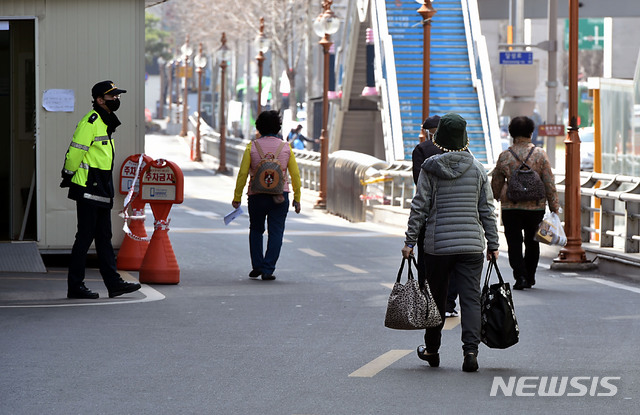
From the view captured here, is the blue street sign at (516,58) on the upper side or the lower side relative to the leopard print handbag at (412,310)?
upper

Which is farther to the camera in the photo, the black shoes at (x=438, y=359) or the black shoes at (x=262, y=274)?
the black shoes at (x=262, y=274)

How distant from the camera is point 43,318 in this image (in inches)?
424

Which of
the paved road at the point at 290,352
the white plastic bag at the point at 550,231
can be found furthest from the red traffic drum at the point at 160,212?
the white plastic bag at the point at 550,231

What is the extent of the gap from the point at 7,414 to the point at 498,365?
3.24 metres

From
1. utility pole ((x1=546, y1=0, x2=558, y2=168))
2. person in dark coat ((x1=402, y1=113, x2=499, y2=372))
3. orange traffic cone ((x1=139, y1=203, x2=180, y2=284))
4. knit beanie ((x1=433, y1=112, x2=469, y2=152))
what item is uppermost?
utility pole ((x1=546, y1=0, x2=558, y2=168))

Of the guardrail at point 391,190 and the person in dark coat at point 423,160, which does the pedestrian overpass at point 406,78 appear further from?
the person in dark coat at point 423,160

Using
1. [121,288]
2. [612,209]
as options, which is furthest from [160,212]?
[612,209]

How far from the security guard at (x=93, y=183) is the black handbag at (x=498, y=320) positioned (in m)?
4.33

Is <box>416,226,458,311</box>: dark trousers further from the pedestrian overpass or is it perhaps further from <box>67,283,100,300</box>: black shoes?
the pedestrian overpass

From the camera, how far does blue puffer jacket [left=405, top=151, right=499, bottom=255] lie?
852 cm

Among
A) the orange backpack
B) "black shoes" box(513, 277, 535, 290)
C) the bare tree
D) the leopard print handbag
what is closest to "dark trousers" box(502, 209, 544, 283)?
"black shoes" box(513, 277, 535, 290)

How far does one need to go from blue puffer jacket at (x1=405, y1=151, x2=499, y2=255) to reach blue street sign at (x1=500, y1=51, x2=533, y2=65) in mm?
22680

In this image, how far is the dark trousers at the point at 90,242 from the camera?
11750 millimetres

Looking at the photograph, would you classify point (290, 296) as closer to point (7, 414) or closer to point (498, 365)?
point (498, 365)
